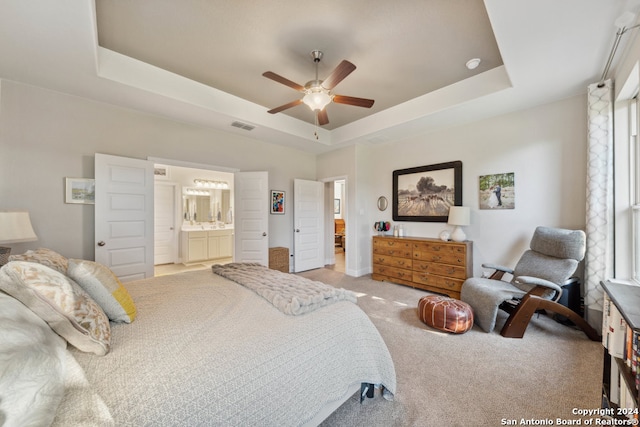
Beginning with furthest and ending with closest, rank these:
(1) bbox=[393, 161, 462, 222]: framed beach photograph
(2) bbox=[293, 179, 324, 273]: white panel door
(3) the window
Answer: (2) bbox=[293, 179, 324, 273]: white panel door < (1) bbox=[393, 161, 462, 222]: framed beach photograph < (3) the window

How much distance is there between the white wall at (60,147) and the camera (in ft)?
8.83

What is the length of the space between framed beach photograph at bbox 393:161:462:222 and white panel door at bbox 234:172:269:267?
8.18 feet

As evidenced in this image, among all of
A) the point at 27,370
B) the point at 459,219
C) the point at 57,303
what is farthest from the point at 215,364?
the point at 459,219

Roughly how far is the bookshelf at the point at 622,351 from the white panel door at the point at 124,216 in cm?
443

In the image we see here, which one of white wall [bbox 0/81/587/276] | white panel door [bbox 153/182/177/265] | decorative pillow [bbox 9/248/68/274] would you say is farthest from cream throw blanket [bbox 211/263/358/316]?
white panel door [bbox 153/182/177/265]

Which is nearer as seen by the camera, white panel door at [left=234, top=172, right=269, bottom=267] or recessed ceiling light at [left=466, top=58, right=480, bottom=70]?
recessed ceiling light at [left=466, top=58, right=480, bottom=70]

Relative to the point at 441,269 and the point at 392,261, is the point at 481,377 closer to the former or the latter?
the point at 441,269

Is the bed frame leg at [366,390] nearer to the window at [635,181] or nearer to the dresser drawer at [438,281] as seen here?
the dresser drawer at [438,281]

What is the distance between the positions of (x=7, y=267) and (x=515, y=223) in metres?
4.61

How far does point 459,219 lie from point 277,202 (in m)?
3.24

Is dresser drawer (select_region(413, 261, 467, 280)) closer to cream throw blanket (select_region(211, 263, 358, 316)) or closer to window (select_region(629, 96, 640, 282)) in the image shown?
window (select_region(629, 96, 640, 282))

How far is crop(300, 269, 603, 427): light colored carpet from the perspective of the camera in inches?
61.2

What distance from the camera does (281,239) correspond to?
513 cm

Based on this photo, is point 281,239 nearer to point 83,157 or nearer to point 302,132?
point 302,132
